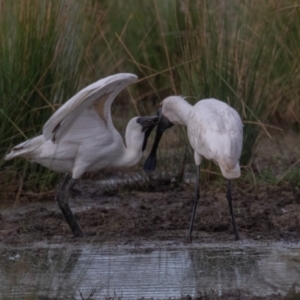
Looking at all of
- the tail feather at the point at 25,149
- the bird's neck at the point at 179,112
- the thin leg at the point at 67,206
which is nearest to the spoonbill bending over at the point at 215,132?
the bird's neck at the point at 179,112

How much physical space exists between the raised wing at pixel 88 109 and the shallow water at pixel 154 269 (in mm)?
979

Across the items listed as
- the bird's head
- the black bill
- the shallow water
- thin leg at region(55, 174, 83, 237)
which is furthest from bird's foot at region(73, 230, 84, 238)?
the black bill

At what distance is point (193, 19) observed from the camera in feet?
27.0

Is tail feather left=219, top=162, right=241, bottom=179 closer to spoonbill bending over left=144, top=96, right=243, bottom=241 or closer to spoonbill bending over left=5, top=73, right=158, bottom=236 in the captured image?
spoonbill bending over left=144, top=96, right=243, bottom=241

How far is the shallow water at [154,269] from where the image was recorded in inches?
198

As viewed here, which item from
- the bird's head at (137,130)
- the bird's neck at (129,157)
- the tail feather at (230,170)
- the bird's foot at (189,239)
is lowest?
the bird's foot at (189,239)

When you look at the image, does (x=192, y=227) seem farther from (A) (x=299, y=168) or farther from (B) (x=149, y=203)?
(A) (x=299, y=168)

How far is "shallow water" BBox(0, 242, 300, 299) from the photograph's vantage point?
5.03m

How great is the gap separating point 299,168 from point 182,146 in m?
1.01

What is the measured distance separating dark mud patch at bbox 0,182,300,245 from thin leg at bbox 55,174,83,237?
74 millimetres

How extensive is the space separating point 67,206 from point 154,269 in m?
1.55

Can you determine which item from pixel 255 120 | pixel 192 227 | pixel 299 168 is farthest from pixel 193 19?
pixel 192 227

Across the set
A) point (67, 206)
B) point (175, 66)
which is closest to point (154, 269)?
point (67, 206)

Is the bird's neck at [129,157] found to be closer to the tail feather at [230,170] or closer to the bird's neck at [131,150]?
the bird's neck at [131,150]
